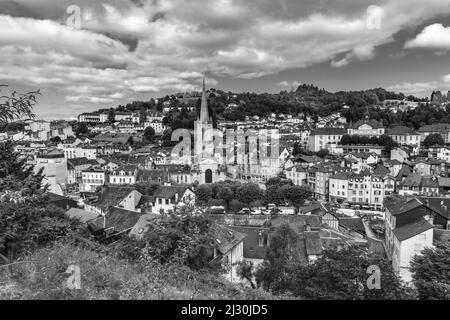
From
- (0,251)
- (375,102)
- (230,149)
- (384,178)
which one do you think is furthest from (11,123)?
(375,102)

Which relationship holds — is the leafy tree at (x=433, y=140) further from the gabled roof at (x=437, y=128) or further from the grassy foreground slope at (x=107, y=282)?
the grassy foreground slope at (x=107, y=282)

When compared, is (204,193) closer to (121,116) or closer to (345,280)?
(345,280)

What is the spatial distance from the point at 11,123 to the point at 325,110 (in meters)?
134

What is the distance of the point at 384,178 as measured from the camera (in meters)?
51.1

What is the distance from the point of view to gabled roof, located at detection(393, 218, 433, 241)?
2314 centimetres

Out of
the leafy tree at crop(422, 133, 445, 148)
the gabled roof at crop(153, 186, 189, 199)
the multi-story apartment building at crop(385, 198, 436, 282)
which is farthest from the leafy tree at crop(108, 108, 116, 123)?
the multi-story apartment building at crop(385, 198, 436, 282)

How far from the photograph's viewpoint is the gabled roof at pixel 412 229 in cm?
2314

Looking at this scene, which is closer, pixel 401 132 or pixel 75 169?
pixel 75 169

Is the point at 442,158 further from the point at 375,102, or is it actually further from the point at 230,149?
the point at 375,102

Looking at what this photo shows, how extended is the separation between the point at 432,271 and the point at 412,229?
11.4m

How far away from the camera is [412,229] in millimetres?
24062

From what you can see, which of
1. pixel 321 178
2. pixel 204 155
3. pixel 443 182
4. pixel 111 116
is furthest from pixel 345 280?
pixel 111 116

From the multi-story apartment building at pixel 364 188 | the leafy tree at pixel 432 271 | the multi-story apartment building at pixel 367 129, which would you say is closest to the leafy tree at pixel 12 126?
the leafy tree at pixel 432 271

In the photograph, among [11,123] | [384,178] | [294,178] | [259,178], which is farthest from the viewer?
[259,178]
